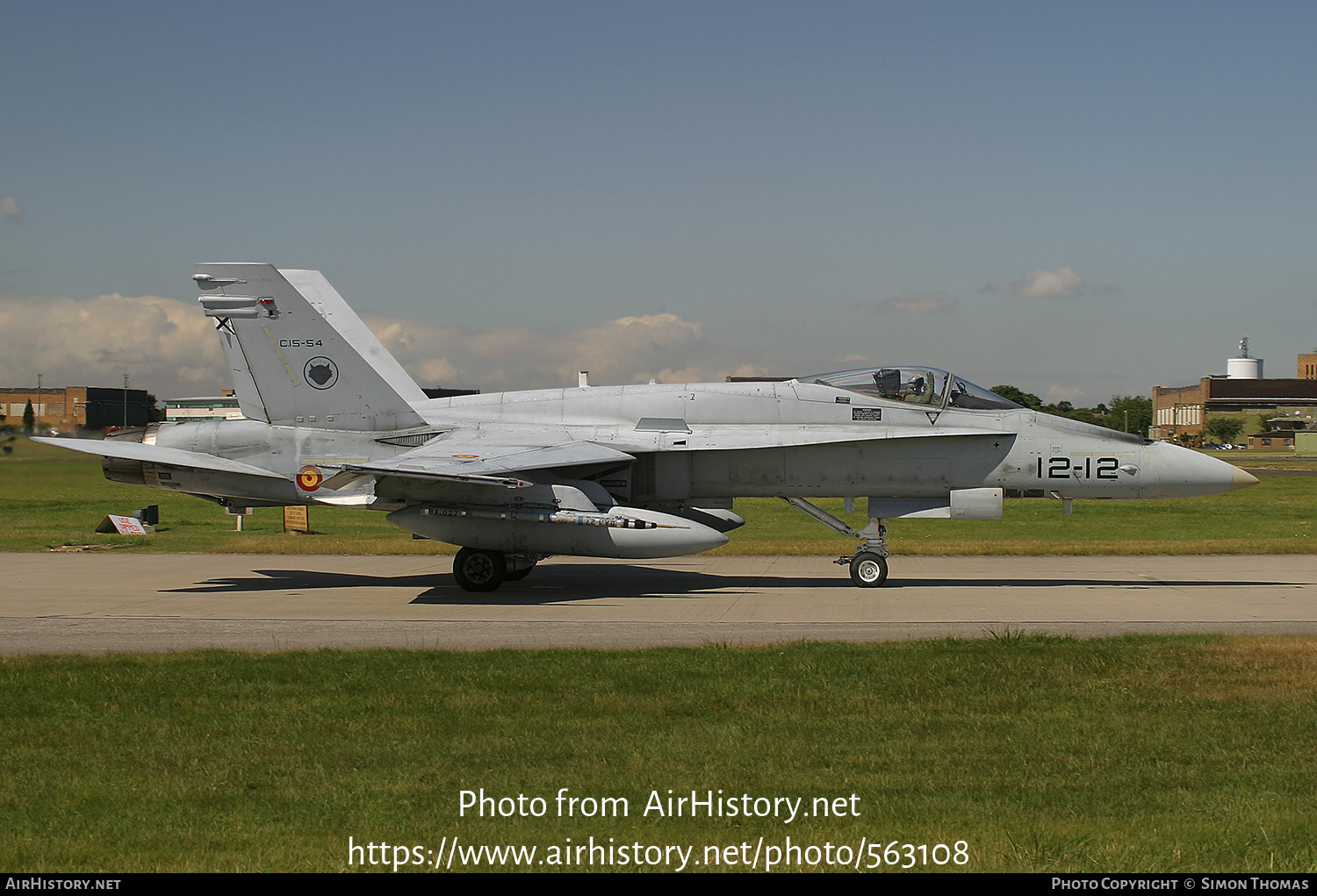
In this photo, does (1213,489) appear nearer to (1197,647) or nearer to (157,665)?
(1197,647)

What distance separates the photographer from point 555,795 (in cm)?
598

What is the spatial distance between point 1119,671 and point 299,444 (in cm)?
1250

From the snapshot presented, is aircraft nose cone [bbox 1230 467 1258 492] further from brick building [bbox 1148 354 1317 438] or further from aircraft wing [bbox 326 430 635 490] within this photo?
brick building [bbox 1148 354 1317 438]

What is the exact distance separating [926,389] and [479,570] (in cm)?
737

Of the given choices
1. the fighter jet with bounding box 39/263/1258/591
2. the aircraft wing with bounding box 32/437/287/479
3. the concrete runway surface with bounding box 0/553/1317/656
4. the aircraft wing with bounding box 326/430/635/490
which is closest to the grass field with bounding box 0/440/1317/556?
the aircraft wing with bounding box 32/437/287/479

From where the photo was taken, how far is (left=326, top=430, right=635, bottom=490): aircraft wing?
48.5 ft

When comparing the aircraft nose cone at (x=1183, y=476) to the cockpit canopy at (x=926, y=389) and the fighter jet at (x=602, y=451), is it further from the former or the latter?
the cockpit canopy at (x=926, y=389)

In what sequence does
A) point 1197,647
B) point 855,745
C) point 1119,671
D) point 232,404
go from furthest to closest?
point 232,404 → point 1197,647 → point 1119,671 → point 855,745

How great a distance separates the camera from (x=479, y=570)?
651 inches

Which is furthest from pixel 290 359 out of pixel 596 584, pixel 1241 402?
pixel 1241 402

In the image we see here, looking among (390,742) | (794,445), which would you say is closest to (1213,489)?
(794,445)

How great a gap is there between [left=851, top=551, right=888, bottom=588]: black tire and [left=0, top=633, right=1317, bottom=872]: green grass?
6.07m

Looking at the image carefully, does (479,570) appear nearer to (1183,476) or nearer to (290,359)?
(290,359)

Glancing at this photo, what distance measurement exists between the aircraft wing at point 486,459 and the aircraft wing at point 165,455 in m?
1.87
